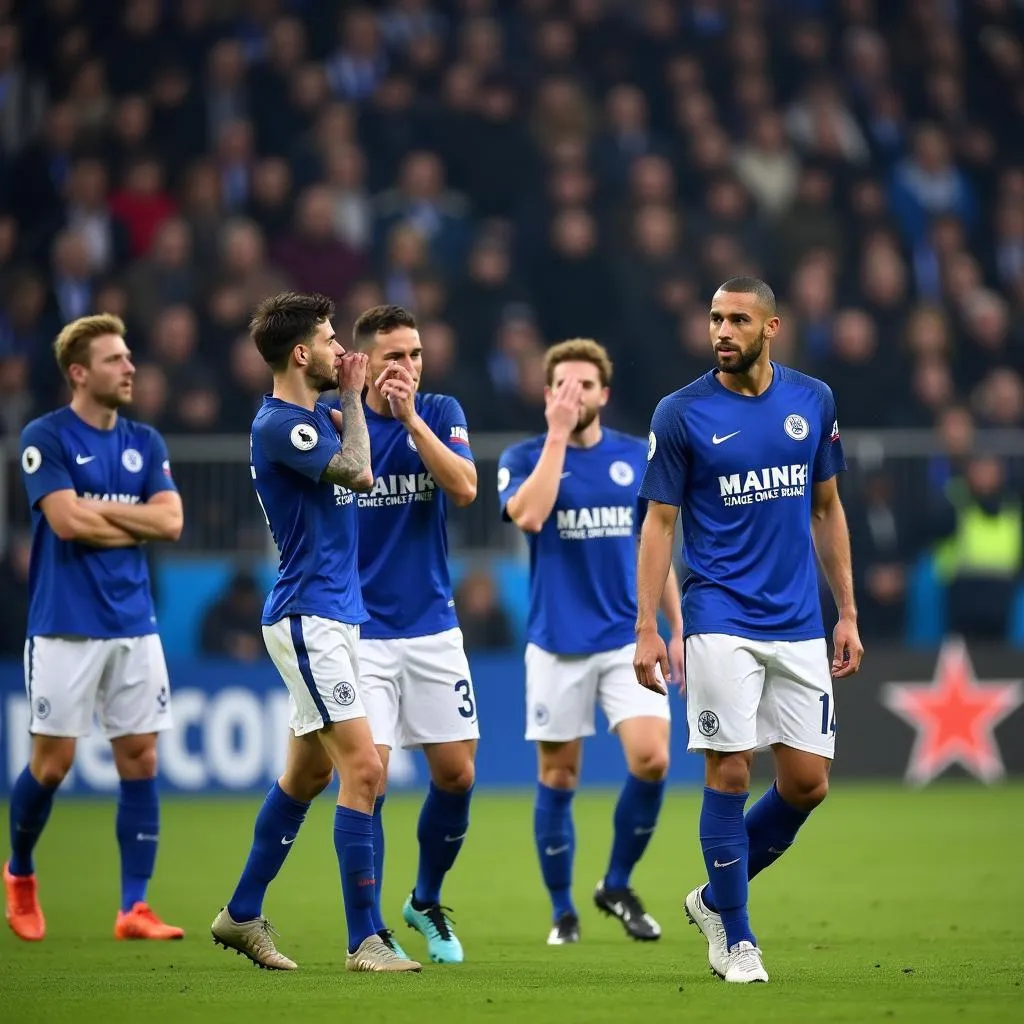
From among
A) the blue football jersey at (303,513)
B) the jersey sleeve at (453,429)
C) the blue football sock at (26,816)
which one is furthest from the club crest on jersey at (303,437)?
the blue football sock at (26,816)

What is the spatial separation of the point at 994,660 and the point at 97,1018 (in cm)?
1086

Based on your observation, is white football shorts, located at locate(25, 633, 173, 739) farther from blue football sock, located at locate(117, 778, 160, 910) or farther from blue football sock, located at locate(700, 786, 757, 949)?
blue football sock, located at locate(700, 786, 757, 949)

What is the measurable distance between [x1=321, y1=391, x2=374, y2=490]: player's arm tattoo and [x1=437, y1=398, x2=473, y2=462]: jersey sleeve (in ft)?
2.67

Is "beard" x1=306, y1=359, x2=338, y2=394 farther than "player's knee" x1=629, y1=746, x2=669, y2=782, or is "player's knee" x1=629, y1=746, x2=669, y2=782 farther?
"player's knee" x1=629, y1=746, x2=669, y2=782

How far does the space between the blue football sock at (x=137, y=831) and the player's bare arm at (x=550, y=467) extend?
212 centimetres

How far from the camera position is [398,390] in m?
7.42

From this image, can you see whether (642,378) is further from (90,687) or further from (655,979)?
(655,979)

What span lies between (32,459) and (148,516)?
0.59 m

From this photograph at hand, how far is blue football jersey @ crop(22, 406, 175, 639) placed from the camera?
8.75 m

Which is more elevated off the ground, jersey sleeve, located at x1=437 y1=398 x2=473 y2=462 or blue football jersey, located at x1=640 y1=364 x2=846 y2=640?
jersey sleeve, located at x1=437 y1=398 x2=473 y2=462

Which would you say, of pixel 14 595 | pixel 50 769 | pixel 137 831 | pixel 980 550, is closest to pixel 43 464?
pixel 50 769

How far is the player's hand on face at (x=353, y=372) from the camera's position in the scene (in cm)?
707

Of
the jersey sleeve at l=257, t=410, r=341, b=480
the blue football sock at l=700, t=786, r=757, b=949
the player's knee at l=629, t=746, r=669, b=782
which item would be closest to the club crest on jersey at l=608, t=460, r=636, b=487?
the player's knee at l=629, t=746, r=669, b=782

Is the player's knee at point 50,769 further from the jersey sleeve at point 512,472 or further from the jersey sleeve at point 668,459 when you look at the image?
the jersey sleeve at point 668,459
